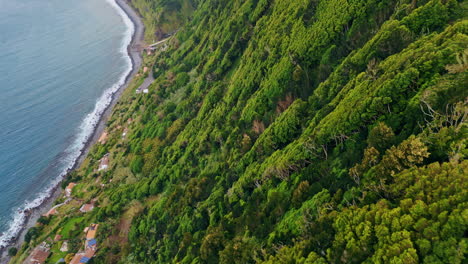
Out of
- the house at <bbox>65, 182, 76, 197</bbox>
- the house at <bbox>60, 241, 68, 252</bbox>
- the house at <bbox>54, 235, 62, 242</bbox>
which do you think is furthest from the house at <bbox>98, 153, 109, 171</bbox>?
the house at <bbox>60, 241, 68, 252</bbox>

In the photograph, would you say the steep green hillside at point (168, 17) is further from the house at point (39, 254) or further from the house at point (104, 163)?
the house at point (39, 254)

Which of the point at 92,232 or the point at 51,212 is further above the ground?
the point at 51,212

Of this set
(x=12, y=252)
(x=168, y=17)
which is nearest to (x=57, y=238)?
(x=12, y=252)

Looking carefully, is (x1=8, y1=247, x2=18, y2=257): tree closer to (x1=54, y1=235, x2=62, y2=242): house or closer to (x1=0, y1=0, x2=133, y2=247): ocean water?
(x1=0, y1=0, x2=133, y2=247): ocean water

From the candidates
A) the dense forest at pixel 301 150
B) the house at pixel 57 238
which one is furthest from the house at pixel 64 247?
the house at pixel 57 238

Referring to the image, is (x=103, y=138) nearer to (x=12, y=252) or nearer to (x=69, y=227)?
(x=69, y=227)

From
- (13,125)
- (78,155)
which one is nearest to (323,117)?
(78,155)
